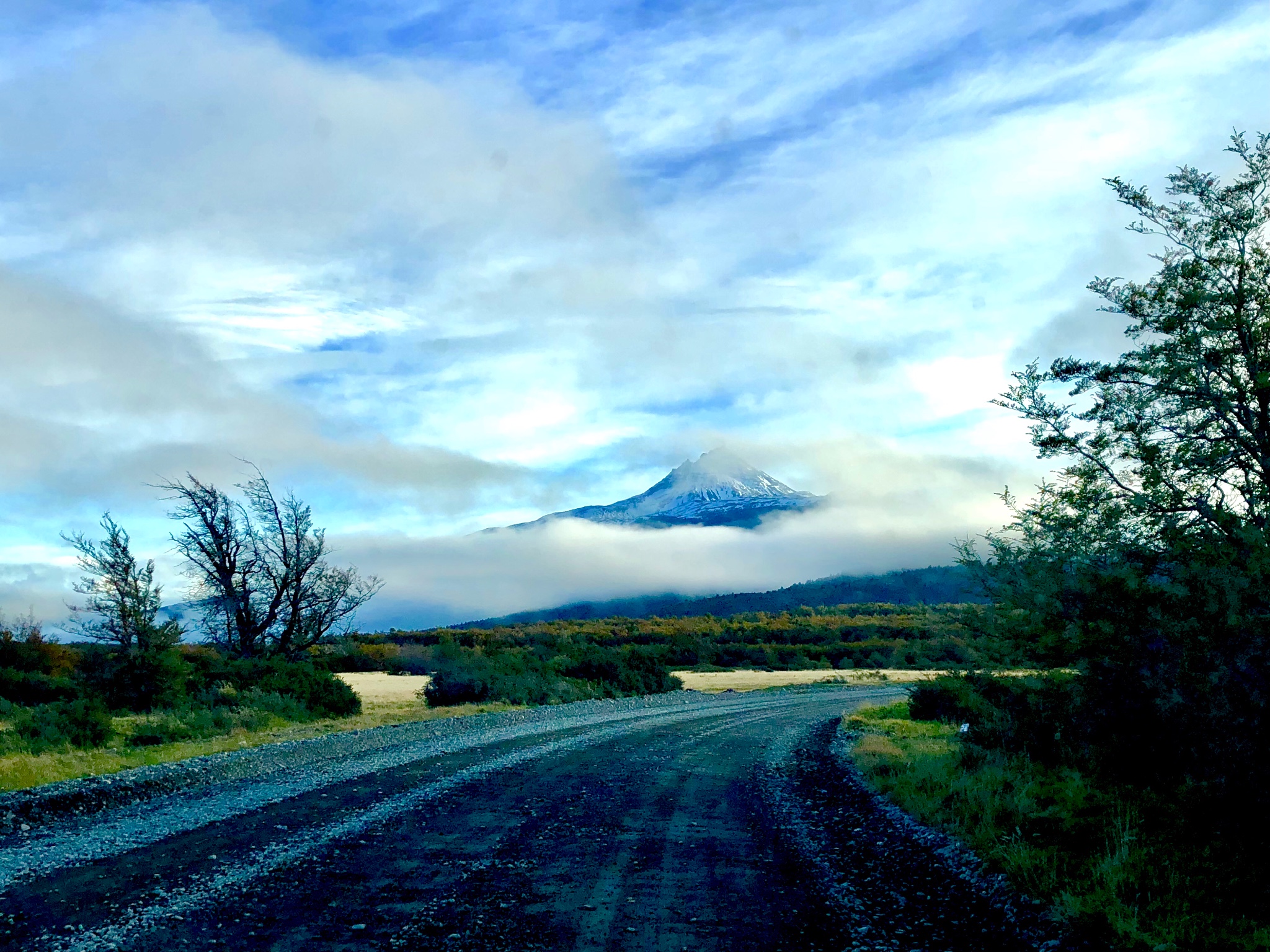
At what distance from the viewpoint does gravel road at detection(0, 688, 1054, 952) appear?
5.62 metres

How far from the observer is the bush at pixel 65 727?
55.8ft

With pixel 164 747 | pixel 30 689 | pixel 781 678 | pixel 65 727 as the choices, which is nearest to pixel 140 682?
pixel 30 689

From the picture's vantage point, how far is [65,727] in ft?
58.0

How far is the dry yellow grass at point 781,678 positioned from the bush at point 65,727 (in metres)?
26.4

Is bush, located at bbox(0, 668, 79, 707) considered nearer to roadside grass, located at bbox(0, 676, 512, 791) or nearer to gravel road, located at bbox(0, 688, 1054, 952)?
roadside grass, located at bbox(0, 676, 512, 791)

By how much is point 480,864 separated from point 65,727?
14586 millimetres

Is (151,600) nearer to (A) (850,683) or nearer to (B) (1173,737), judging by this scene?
(B) (1173,737)

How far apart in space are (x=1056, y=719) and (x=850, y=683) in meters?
37.2

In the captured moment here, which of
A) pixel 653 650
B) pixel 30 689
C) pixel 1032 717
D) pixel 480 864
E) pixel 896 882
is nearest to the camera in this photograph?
pixel 896 882

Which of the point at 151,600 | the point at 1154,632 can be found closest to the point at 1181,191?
the point at 1154,632

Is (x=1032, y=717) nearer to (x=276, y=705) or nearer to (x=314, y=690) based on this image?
(x=276, y=705)

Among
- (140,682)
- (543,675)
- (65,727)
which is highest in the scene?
(140,682)

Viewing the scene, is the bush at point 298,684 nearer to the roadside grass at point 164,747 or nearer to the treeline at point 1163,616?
the roadside grass at point 164,747

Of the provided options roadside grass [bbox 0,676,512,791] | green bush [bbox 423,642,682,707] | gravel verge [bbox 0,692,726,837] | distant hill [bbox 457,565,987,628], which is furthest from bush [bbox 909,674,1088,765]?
distant hill [bbox 457,565,987,628]
